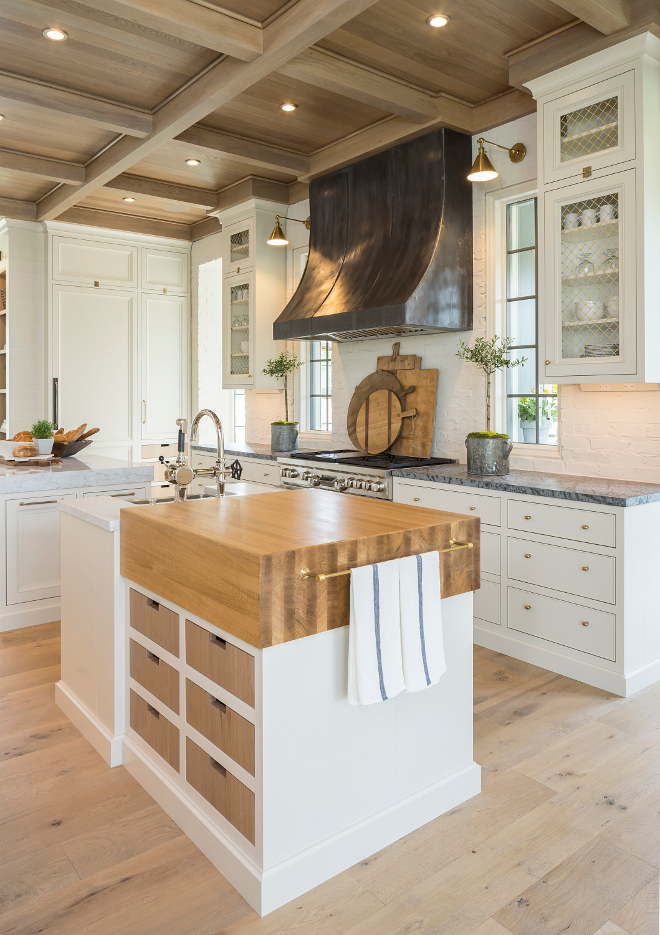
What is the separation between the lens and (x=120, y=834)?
6.45 ft

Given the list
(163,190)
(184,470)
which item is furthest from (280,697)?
(163,190)

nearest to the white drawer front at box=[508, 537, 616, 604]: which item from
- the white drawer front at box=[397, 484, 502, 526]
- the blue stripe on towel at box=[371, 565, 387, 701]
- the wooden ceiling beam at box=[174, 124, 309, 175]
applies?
the white drawer front at box=[397, 484, 502, 526]

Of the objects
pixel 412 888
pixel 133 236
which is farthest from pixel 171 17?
pixel 133 236

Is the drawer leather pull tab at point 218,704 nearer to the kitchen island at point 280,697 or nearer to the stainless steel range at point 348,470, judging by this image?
the kitchen island at point 280,697

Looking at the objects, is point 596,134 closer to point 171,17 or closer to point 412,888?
point 171,17

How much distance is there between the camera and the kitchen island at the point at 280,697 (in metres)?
1.67

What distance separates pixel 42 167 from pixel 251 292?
1794mm

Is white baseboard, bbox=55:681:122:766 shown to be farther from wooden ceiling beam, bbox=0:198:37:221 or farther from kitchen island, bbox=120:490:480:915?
wooden ceiling beam, bbox=0:198:37:221

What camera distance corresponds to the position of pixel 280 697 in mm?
1684

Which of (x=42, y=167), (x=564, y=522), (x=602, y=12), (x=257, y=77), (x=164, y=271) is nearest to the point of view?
(x=602, y=12)

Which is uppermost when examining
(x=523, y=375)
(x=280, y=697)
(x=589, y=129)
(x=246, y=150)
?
(x=246, y=150)

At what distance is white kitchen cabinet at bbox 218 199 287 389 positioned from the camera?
5.57 meters

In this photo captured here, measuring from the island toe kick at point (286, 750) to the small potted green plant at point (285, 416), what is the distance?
10.00ft

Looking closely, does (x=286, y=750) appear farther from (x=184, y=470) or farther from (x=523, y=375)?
(x=523, y=375)
